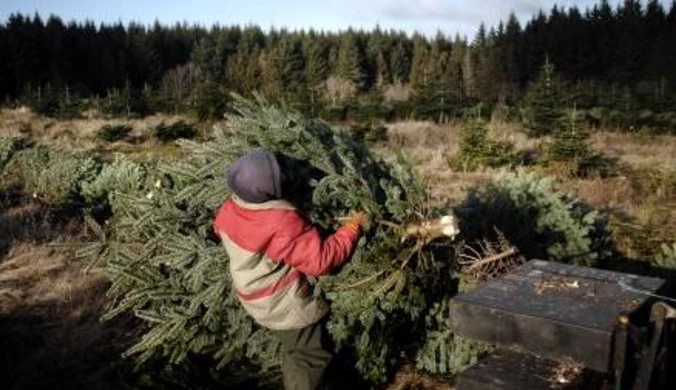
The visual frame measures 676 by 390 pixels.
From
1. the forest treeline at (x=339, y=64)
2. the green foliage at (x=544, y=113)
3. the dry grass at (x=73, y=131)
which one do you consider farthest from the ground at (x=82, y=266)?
the forest treeline at (x=339, y=64)

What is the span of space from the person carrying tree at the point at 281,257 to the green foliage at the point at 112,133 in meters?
20.2

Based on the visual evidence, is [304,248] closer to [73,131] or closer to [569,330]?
[569,330]

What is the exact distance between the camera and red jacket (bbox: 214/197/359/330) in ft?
12.9

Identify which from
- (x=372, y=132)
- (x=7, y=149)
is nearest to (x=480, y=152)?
(x=372, y=132)

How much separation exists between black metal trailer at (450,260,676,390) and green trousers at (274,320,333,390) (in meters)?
1.33

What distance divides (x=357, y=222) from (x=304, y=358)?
2.86 feet

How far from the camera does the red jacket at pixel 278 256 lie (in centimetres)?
392

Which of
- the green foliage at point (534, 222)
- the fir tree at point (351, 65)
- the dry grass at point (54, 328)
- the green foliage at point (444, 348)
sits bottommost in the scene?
the dry grass at point (54, 328)

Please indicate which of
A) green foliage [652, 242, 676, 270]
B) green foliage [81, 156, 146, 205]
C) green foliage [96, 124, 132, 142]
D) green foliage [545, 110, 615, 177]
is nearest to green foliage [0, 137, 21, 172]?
green foliage [81, 156, 146, 205]

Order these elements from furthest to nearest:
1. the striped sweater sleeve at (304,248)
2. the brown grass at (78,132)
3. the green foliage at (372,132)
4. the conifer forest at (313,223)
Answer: the brown grass at (78,132), the green foliage at (372,132), the conifer forest at (313,223), the striped sweater sleeve at (304,248)

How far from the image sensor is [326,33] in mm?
67562

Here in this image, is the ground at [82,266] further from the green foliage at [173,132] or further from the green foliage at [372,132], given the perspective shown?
the green foliage at [173,132]

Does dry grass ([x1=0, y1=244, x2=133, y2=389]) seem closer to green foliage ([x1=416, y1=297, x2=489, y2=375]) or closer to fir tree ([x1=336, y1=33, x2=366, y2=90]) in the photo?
green foliage ([x1=416, y1=297, x2=489, y2=375])

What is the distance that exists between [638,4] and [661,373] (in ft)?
178
